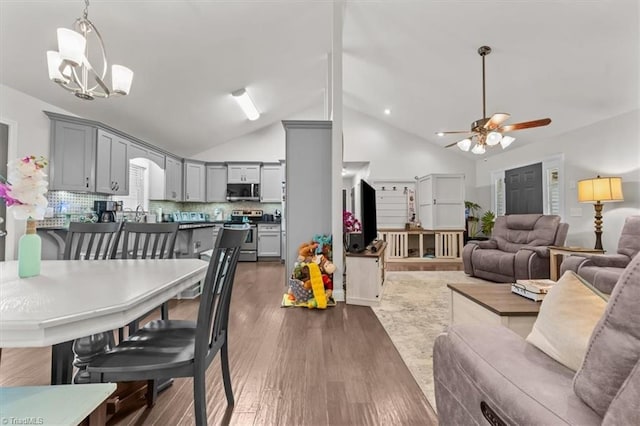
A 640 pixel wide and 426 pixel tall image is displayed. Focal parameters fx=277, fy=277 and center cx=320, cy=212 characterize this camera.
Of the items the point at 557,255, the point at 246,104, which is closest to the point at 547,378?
the point at 557,255

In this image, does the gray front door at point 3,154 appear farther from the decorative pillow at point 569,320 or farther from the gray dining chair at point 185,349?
the decorative pillow at point 569,320

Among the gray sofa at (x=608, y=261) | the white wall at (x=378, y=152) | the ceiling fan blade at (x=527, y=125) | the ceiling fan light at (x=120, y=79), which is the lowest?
the gray sofa at (x=608, y=261)

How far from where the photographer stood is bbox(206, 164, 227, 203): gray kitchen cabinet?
6.61 metres

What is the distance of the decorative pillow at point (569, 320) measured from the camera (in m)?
0.74

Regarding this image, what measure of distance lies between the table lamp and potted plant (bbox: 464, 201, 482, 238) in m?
2.89

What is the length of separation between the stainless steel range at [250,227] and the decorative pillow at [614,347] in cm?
597

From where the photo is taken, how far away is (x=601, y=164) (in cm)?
387

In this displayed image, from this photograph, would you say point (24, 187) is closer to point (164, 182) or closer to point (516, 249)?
point (164, 182)

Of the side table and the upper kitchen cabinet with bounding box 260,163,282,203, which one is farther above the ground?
the upper kitchen cabinet with bounding box 260,163,282,203

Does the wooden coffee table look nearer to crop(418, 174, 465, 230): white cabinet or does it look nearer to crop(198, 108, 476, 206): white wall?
crop(418, 174, 465, 230): white cabinet

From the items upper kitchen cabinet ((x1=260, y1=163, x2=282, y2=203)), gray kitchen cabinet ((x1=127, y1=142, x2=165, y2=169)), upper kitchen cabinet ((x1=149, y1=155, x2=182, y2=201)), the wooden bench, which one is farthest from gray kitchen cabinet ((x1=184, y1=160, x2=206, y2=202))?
the wooden bench

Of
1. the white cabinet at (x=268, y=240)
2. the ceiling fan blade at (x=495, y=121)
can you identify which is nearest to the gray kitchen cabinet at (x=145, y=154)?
the white cabinet at (x=268, y=240)

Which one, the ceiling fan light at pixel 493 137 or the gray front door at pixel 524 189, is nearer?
the ceiling fan light at pixel 493 137

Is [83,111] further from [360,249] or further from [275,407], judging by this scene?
[275,407]
